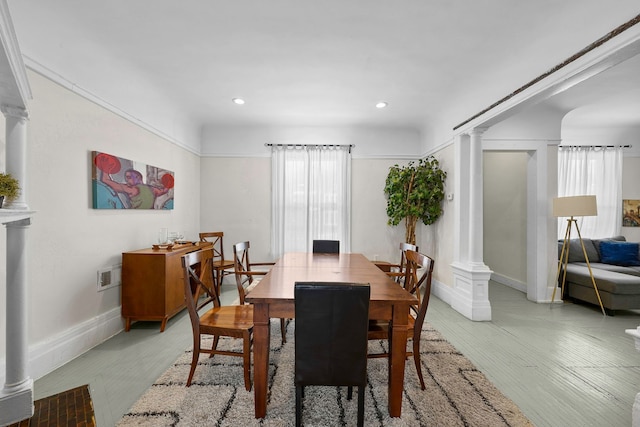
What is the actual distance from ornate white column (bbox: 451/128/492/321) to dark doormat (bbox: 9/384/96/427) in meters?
3.69

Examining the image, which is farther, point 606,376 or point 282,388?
point 606,376

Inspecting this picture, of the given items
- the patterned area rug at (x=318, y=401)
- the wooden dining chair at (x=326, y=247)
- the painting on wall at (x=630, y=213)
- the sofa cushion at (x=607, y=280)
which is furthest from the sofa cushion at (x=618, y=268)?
the wooden dining chair at (x=326, y=247)

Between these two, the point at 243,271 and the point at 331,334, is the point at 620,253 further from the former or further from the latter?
the point at 243,271

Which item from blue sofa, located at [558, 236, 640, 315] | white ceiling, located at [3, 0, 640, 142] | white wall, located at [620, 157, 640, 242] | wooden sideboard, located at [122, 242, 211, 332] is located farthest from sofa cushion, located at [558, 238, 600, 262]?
wooden sideboard, located at [122, 242, 211, 332]

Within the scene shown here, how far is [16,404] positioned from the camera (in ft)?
5.77

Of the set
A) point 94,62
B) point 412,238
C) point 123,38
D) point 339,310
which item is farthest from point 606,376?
point 94,62

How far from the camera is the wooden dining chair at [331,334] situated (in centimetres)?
160

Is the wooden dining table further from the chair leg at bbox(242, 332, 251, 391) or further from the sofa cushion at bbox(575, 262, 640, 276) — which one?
the sofa cushion at bbox(575, 262, 640, 276)

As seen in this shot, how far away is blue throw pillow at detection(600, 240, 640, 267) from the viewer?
4754 mm

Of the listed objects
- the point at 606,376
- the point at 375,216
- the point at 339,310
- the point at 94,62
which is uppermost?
the point at 94,62

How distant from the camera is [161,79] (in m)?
3.56

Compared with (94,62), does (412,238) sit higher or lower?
lower

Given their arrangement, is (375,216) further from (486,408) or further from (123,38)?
(123,38)

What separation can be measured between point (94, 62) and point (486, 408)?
13.7ft
